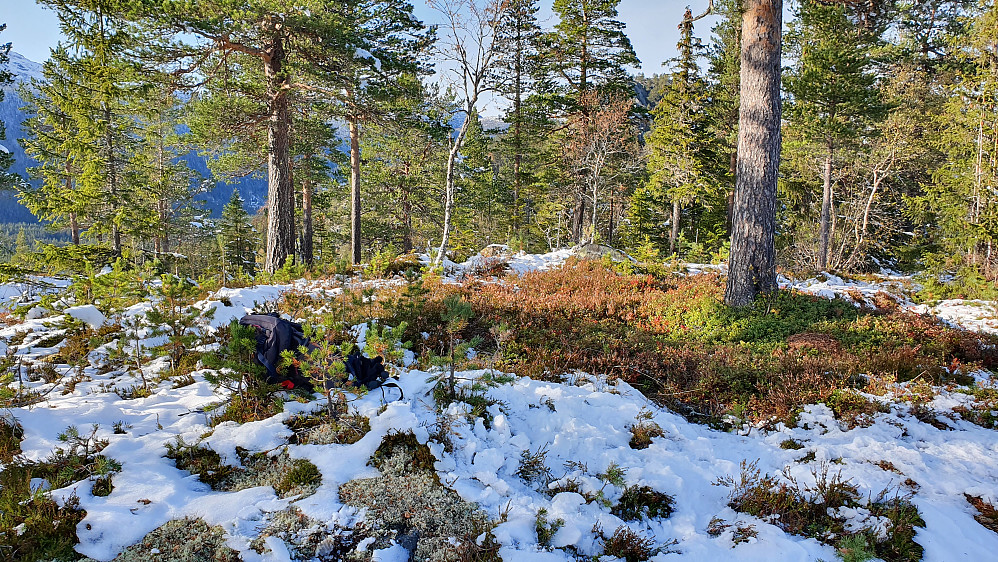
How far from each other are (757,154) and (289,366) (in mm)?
8434

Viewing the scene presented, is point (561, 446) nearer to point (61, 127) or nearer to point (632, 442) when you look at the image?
point (632, 442)

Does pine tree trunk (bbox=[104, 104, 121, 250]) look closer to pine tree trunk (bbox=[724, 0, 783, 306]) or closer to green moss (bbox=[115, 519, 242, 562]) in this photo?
green moss (bbox=[115, 519, 242, 562])

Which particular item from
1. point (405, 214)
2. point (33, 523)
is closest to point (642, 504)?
point (33, 523)

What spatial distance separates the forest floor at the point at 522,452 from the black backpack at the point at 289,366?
0.18 m

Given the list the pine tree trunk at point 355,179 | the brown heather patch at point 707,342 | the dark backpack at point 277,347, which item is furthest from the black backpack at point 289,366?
the pine tree trunk at point 355,179

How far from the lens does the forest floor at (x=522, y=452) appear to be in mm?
2939

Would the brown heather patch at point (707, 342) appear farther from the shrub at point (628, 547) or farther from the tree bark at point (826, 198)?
the tree bark at point (826, 198)

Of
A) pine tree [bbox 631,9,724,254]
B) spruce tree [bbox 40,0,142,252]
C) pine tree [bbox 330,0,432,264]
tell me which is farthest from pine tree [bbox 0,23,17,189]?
pine tree [bbox 631,9,724,254]

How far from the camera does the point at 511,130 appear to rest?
2188cm

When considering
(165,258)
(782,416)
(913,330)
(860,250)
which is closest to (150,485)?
(782,416)

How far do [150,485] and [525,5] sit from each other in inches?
866

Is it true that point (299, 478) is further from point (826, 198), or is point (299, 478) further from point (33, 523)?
point (826, 198)

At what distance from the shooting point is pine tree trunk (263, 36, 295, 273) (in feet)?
36.0

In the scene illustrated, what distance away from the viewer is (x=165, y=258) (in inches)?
406
